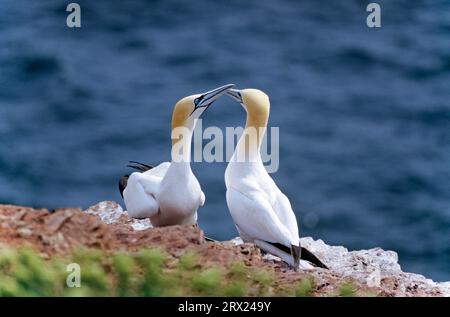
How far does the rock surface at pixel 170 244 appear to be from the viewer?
9.06m

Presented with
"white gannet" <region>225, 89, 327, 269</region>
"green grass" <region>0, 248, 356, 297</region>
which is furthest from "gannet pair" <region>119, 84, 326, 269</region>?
"green grass" <region>0, 248, 356, 297</region>

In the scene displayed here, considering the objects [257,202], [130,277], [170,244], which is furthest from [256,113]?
[130,277]

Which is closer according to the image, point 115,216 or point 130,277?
point 130,277

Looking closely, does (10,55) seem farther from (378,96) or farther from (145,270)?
(145,270)

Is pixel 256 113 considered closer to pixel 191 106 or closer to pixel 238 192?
pixel 191 106

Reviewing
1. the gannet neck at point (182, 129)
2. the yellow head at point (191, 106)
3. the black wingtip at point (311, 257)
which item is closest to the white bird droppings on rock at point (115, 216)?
the gannet neck at point (182, 129)

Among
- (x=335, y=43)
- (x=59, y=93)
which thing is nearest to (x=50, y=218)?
(x=59, y=93)

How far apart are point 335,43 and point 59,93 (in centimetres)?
524

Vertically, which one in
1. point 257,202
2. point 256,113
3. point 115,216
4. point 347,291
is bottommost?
point 115,216

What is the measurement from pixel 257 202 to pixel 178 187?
26.3 inches

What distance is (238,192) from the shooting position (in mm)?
10492

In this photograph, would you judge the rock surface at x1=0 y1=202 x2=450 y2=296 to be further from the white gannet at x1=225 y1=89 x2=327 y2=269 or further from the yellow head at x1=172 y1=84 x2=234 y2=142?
the yellow head at x1=172 y1=84 x2=234 y2=142

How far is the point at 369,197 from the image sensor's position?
20.9m

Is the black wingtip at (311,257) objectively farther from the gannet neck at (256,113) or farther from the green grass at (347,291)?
the green grass at (347,291)
